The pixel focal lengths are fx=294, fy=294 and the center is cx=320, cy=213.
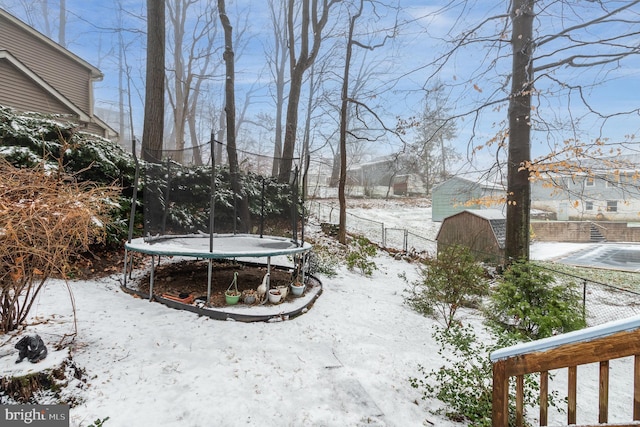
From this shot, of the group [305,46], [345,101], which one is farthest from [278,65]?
[345,101]

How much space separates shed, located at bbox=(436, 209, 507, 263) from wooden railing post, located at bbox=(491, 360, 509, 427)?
7.23 metres

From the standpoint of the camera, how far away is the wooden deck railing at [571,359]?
3.94ft

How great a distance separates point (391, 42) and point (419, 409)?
1016cm

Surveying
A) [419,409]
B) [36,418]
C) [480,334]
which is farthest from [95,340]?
[480,334]

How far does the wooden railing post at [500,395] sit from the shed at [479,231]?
7.23 m

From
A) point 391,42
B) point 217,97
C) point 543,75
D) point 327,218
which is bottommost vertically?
point 327,218

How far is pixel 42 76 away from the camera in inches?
435

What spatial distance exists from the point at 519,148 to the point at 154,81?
8.54m

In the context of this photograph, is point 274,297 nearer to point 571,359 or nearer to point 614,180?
point 571,359

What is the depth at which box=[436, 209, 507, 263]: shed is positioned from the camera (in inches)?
359

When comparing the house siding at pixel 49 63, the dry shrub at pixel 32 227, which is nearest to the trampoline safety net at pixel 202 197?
the dry shrub at pixel 32 227

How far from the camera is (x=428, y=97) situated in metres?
5.89

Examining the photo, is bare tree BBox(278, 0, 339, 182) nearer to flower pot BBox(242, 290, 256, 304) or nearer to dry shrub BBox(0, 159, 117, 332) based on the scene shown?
flower pot BBox(242, 290, 256, 304)

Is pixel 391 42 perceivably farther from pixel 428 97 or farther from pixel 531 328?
pixel 531 328
